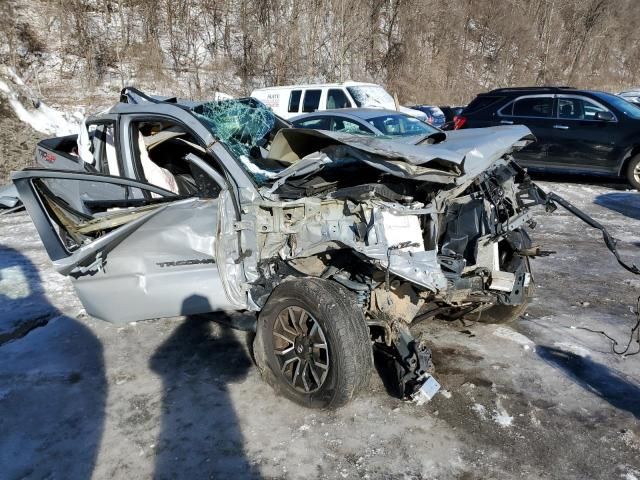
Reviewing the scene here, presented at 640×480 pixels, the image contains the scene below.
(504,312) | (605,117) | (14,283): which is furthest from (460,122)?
(14,283)

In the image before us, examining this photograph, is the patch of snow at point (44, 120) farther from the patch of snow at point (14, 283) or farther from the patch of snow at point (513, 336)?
the patch of snow at point (513, 336)

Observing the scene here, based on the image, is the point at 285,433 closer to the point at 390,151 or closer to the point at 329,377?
the point at 329,377

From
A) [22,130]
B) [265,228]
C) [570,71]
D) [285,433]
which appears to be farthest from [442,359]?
[570,71]

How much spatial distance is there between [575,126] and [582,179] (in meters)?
1.47

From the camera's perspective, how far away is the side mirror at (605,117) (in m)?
9.06

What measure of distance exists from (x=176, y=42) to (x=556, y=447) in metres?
23.1

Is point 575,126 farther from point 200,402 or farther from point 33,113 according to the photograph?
point 33,113

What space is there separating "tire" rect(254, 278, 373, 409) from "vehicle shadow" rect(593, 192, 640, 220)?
6540 millimetres

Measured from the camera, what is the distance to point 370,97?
12.3 m

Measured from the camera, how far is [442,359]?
361 cm

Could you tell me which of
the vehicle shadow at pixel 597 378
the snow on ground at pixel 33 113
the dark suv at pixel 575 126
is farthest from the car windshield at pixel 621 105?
the snow on ground at pixel 33 113

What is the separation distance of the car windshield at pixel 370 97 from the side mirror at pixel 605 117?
473cm

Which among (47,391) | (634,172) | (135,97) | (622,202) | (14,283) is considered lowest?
(47,391)

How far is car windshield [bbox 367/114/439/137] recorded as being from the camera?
8.17m
